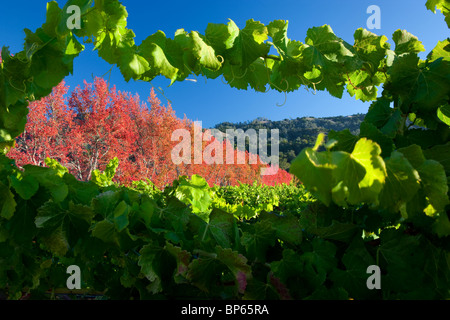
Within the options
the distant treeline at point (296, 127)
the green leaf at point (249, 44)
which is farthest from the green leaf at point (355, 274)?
the distant treeline at point (296, 127)

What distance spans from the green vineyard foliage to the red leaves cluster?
10774 mm

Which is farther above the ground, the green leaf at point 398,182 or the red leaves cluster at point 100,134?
the red leaves cluster at point 100,134

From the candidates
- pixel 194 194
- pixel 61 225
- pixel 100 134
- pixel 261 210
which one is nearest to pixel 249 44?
pixel 261 210

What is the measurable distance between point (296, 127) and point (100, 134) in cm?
3277

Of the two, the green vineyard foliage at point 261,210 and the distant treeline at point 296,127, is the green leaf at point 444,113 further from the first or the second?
the distant treeline at point 296,127

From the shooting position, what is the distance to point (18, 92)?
1307mm

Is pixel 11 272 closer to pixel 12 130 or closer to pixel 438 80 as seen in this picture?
pixel 12 130

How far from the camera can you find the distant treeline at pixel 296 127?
32250 mm

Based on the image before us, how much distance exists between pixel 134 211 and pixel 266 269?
1.57 ft

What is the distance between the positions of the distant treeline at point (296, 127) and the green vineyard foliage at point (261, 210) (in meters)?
28.2

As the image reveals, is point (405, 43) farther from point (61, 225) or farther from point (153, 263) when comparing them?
point (61, 225)

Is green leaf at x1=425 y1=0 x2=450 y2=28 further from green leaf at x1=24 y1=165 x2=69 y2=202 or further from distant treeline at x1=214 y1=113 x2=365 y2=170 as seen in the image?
distant treeline at x1=214 y1=113 x2=365 y2=170
